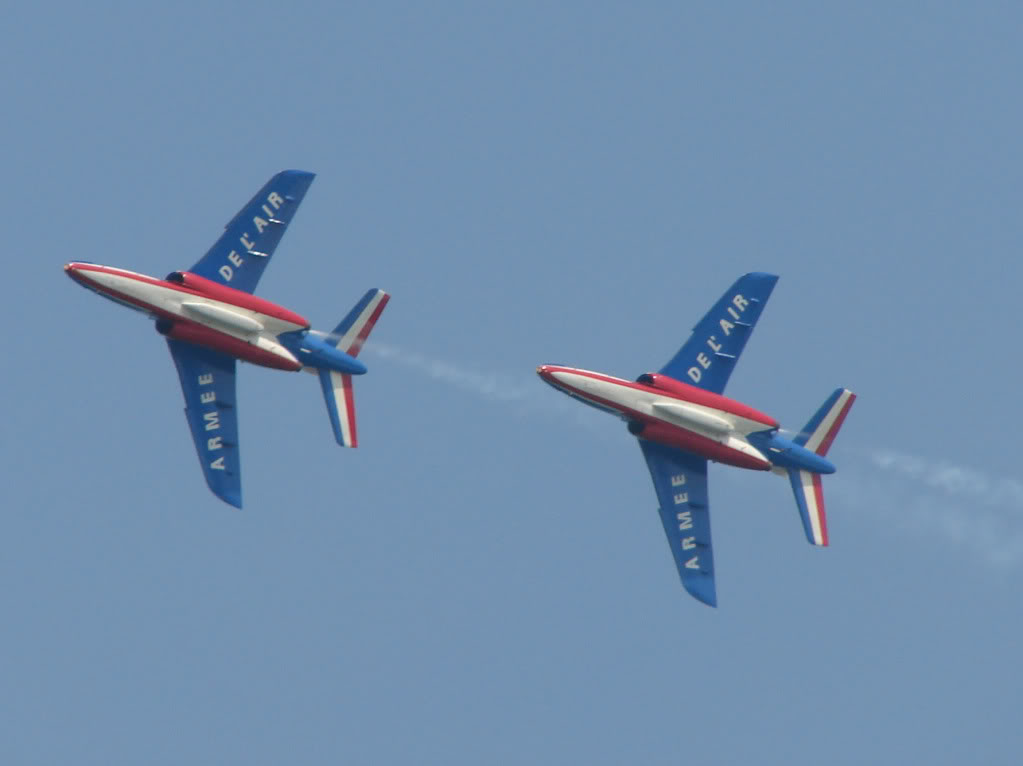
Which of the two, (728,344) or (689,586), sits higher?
(728,344)

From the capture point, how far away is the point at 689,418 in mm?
101438

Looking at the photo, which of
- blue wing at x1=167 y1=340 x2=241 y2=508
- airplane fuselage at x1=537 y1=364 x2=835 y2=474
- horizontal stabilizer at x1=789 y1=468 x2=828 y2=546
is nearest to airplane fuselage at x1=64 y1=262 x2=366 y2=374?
blue wing at x1=167 y1=340 x2=241 y2=508

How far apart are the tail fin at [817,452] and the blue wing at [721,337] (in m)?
4.65

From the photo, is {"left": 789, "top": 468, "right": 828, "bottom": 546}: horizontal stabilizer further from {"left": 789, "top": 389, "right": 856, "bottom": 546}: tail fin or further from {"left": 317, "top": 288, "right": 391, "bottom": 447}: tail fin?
{"left": 317, "top": 288, "right": 391, "bottom": 447}: tail fin

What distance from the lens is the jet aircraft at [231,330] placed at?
10062 centimetres

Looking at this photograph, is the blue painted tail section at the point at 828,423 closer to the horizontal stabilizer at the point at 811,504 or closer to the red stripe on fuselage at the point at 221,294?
the horizontal stabilizer at the point at 811,504

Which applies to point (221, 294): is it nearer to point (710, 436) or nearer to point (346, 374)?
point (346, 374)

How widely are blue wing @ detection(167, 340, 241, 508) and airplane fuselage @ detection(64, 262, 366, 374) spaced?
808 mm

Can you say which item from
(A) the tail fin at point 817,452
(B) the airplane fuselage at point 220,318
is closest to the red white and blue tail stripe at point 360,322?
(B) the airplane fuselage at point 220,318

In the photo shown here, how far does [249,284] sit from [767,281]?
78.5ft

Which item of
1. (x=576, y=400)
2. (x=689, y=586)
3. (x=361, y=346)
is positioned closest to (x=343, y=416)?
(x=361, y=346)

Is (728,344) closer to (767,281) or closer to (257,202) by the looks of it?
(767,281)

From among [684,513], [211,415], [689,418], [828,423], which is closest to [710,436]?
[689,418]

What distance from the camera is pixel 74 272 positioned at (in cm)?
10012
